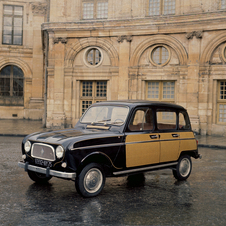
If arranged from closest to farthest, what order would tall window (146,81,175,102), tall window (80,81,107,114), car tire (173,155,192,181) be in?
car tire (173,155,192,181) < tall window (146,81,175,102) < tall window (80,81,107,114)

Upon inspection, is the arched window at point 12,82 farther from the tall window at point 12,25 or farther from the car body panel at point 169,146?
the car body panel at point 169,146

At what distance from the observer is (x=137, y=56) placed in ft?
64.0

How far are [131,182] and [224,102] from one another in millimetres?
12997

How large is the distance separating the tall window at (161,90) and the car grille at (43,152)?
14.2 metres

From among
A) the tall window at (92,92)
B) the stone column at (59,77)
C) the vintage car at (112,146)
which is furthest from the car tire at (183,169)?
the stone column at (59,77)

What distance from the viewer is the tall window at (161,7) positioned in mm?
19156

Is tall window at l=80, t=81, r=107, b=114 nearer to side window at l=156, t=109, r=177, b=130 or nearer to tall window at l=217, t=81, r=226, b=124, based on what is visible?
tall window at l=217, t=81, r=226, b=124

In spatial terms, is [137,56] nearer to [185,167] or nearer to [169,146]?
[185,167]

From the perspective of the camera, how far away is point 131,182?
6859mm

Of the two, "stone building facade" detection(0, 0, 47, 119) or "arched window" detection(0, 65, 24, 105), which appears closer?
"stone building facade" detection(0, 0, 47, 119)

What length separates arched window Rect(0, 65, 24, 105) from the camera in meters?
32.6

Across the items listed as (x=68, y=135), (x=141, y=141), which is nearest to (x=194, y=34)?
(x=141, y=141)

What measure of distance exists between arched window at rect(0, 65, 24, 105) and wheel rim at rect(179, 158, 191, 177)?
1079 inches

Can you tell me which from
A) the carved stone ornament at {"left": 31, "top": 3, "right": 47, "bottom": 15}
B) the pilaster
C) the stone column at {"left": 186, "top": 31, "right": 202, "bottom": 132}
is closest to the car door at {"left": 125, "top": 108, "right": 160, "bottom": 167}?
the stone column at {"left": 186, "top": 31, "right": 202, "bottom": 132}
